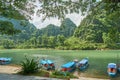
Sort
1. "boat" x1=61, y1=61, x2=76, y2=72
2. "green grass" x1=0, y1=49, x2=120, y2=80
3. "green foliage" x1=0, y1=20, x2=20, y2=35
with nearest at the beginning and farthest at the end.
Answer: "green foliage" x1=0, y1=20, x2=20, y2=35, "green grass" x1=0, y1=49, x2=120, y2=80, "boat" x1=61, y1=61, x2=76, y2=72

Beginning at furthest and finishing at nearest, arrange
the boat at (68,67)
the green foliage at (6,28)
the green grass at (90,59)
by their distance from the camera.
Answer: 1. the boat at (68,67)
2. the green grass at (90,59)
3. the green foliage at (6,28)

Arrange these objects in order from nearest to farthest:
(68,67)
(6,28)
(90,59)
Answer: (6,28) → (68,67) → (90,59)

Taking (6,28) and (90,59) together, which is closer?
(6,28)

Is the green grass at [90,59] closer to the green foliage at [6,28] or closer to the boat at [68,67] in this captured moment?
the boat at [68,67]

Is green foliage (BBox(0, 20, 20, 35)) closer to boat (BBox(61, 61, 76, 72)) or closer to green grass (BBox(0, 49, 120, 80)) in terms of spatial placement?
green grass (BBox(0, 49, 120, 80))

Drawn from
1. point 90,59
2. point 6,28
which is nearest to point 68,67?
point 6,28

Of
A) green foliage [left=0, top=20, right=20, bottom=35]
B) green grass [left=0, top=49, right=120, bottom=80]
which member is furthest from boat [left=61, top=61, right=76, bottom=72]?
green foliage [left=0, top=20, right=20, bottom=35]

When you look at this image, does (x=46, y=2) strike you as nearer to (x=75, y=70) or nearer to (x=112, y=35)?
(x=112, y=35)

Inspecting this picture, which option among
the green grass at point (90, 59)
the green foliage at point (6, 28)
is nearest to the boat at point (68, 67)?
the green grass at point (90, 59)

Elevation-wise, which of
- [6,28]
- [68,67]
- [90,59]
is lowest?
[90,59]

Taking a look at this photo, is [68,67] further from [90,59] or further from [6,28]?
[90,59]

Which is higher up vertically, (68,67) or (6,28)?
(6,28)

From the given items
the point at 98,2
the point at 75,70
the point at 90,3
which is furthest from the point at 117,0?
the point at 75,70

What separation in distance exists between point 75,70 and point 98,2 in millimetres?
21586
